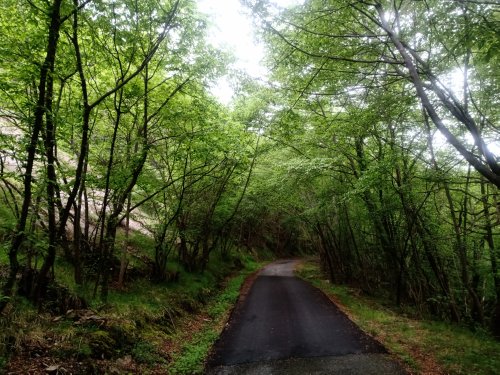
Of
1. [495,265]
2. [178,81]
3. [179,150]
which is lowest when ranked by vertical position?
[495,265]

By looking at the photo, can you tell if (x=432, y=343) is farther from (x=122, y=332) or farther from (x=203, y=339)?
(x=122, y=332)

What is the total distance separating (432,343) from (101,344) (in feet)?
26.1

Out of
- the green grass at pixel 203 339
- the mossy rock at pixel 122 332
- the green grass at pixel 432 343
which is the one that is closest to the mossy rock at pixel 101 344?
the mossy rock at pixel 122 332

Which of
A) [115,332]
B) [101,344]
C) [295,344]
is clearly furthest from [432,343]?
[101,344]

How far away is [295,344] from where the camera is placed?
8.54 metres

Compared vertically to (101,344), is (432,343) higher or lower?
lower

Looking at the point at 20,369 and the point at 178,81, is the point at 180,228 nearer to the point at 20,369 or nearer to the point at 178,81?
the point at 178,81

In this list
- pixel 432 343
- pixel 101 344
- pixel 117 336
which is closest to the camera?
pixel 101 344

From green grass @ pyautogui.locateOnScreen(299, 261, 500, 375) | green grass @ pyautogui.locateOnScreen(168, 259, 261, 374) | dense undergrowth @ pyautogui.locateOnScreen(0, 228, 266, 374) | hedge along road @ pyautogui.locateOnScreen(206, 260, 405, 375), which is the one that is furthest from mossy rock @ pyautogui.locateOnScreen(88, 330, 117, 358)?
green grass @ pyautogui.locateOnScreen(299, 261, 500, 375)

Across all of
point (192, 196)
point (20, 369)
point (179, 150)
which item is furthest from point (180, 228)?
point (20, 369)

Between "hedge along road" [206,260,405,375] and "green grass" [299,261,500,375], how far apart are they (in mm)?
453

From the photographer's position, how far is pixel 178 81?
9.14m

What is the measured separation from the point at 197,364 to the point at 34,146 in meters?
5.67

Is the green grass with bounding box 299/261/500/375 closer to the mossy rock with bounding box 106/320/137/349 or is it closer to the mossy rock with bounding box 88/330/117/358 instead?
the mossy rock with bounding box 106/320/137/349
